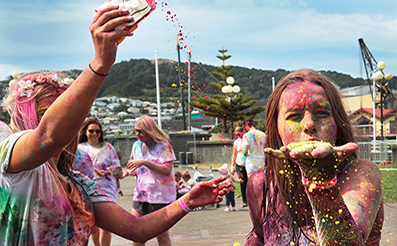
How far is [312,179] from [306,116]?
47 cm

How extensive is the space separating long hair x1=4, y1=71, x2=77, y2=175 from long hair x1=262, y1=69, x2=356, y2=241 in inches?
40.6

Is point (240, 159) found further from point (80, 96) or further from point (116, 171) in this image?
point (80, 96)

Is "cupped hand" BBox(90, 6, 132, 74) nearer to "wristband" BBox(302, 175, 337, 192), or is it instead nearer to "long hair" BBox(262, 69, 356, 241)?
"wristband" BBox(302, 175, 337, 192)

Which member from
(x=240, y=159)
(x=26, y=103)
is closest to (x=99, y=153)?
(x=240, y=159)

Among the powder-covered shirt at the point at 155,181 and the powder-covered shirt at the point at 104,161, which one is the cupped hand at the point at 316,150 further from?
the powder-covered shirt at the point at 104,161

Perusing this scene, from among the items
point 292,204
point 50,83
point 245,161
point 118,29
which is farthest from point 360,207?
point 245,161

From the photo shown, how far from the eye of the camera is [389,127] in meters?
37.9

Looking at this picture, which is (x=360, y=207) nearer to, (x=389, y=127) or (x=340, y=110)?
(x=340, y=110)

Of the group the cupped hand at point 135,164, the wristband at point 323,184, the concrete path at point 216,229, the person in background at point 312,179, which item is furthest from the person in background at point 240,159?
the wristband at point 323,184

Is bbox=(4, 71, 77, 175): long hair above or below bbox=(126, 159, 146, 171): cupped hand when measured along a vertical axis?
above

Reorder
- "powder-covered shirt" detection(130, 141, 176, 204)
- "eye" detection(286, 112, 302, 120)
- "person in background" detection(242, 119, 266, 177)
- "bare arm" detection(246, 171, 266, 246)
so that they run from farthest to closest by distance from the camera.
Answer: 1. "person in background" detection(242, 119, 266, 177)
2. "powder-covered shirt" detection(130, 141, 176, 204)
3. "bare arm" detection(246, 171, 266, 246)
4. "eye" detection(286, 112, 302, 120)

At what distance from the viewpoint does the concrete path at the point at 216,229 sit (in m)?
5.21

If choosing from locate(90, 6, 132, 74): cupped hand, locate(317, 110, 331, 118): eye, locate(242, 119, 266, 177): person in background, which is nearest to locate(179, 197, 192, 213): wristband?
locate(317, 110, 331, 118): eye

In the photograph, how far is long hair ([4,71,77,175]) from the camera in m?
1.51
